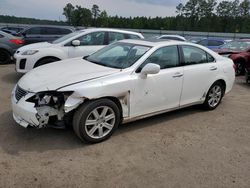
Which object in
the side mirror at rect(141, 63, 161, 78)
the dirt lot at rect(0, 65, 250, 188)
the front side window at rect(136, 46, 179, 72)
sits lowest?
the dirt lot at rect(0, 65, 250, 188)

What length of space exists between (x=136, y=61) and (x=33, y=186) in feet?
7.89

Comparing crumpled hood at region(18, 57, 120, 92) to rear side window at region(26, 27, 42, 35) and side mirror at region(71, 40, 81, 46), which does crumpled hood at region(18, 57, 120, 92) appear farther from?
rear side window at region(26, 27, 42, 35)

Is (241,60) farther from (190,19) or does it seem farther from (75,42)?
(190,19)

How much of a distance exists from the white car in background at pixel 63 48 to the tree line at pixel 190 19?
5737cm

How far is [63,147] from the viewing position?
12.4 ft

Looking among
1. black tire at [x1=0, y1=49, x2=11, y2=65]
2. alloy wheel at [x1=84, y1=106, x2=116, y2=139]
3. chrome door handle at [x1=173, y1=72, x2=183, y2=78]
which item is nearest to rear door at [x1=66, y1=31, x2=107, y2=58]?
chrome door handle at [x1=173, y1=72, x2=183, y2=78]

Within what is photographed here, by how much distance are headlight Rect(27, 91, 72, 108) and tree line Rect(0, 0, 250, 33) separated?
2437 inches

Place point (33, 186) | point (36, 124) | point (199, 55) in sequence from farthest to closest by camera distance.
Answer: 1. point (199, 55)
2. point (36, 124)
3. point (33, 186)

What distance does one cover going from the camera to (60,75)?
13.2 ft

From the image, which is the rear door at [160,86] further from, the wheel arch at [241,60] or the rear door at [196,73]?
the wheel arch at [241,60]

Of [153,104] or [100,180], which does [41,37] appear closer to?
[153,104]

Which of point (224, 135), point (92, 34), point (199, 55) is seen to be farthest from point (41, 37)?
point (224, 135)

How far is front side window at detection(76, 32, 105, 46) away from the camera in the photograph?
25.4 ft

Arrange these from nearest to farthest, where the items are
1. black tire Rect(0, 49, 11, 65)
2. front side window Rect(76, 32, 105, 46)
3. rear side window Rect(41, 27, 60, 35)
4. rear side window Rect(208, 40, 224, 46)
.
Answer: front side window Rect(76, 32, 105, 46) < black tire Rect(0, 49, 11, 65) < rear side window Rect(41, 27, 60, 35) < rear side window Rect(208, 40, 224, 46)
